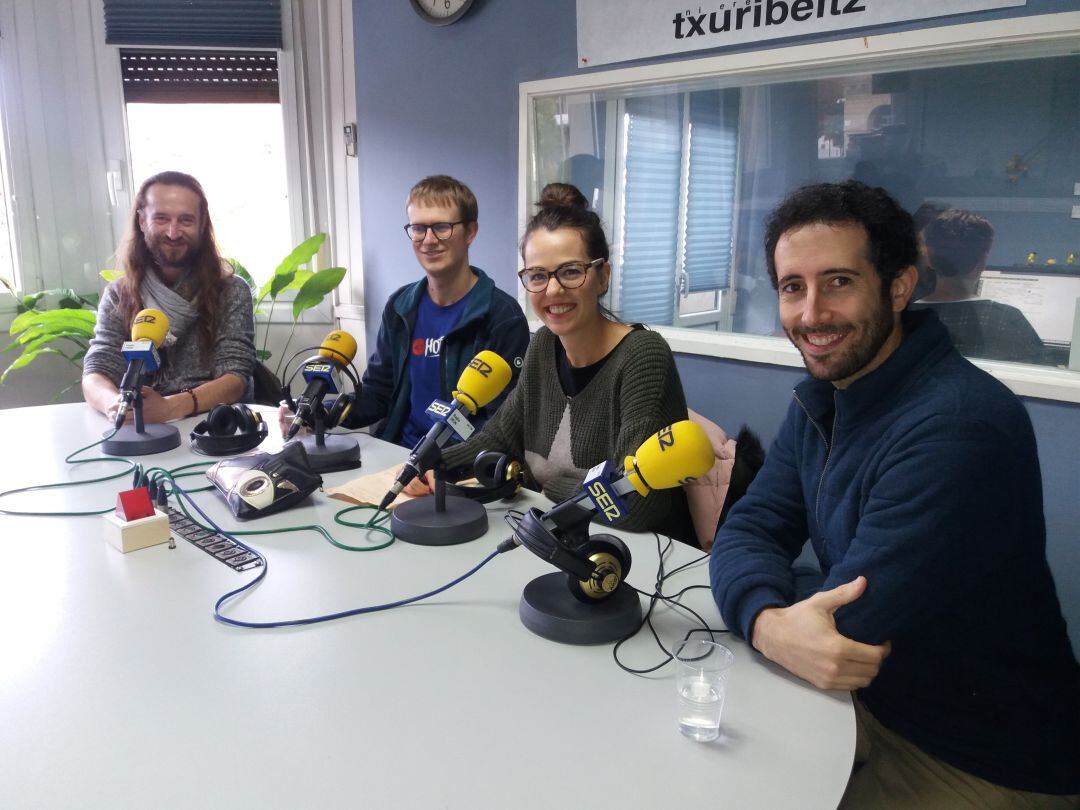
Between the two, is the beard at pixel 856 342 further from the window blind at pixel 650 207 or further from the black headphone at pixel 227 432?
the window blind at pixel 650 207

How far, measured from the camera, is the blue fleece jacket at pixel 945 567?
3.30 feet

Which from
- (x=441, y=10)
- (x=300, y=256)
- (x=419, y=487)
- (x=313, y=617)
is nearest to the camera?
(x=313, y=617)

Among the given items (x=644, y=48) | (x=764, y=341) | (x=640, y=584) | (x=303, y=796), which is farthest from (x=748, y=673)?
(x=644, y=48)

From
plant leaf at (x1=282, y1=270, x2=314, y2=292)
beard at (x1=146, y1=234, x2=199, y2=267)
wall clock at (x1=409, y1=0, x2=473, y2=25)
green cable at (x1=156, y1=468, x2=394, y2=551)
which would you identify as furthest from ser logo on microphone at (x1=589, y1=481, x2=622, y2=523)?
plant leaf at (x1=282, y1=270, x2=314, y2=292)

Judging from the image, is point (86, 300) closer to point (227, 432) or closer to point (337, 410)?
point (227, 432)

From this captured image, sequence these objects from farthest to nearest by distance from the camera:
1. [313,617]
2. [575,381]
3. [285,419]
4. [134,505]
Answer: [285,419]
[575,381]
[134,505]
[313,617]

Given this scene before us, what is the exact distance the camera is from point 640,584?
127 centimetres

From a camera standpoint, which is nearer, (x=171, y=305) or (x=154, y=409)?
(x=154, y=409)

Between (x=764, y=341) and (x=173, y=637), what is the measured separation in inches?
82.0

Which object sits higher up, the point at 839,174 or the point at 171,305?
the point at 839,174

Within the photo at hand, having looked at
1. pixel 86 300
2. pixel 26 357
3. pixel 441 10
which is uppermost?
pixel 441 10

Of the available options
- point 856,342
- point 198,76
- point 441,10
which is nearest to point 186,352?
point 441,10

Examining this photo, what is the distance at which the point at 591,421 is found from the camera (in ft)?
5.53

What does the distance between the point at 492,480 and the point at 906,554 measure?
0.81 metres
